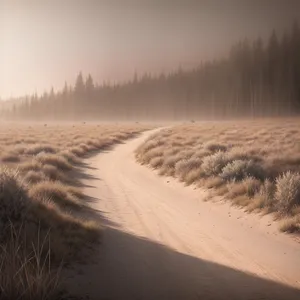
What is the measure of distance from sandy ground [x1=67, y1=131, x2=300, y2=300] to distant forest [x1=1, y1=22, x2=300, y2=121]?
202ft

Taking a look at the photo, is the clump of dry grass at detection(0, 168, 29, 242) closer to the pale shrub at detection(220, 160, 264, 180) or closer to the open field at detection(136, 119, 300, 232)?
the open field at detection(136, 119, 300, 232)

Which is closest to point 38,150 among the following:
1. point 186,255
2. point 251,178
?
point 251,178

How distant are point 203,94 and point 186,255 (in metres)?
119

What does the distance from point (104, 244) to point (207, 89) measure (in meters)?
117

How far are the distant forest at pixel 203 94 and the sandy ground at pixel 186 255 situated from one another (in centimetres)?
6150

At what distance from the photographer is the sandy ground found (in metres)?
5.11

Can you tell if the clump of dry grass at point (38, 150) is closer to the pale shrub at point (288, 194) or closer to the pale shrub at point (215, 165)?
the pale shrub at point (215, 165)

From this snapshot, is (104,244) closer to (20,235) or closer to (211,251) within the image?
(20,235)

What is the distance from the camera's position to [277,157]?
50.7 feet

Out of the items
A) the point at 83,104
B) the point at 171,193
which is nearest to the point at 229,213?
the point at 171,193

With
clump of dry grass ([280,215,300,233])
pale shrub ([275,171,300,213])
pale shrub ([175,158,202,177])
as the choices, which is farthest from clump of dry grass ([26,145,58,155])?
clump of dry grass ([280,215,300,233])

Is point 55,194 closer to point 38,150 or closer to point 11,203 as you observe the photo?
point 11,203

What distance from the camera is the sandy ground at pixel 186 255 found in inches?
201

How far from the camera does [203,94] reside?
122 meters
